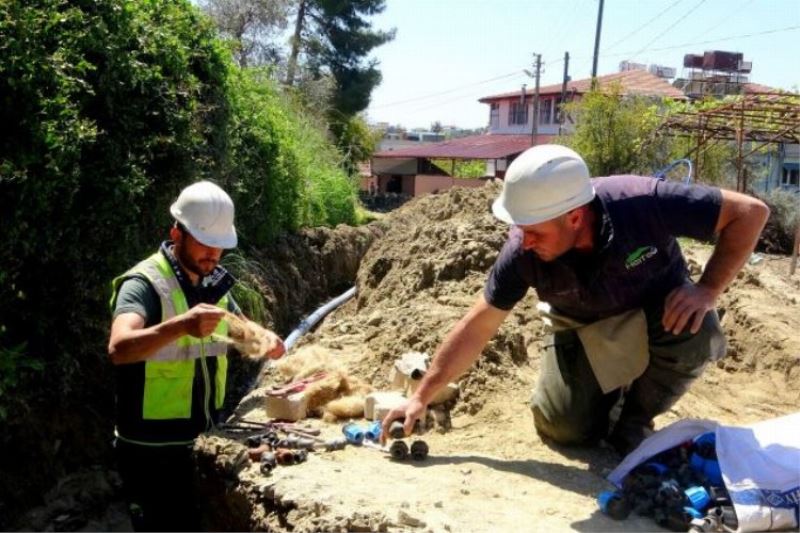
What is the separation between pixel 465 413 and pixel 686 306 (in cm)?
163

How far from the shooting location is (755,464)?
3443mm

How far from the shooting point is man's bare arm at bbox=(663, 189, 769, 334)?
3.66m

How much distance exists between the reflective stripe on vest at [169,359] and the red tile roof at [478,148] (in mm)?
34951

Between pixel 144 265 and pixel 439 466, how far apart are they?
1.73 meters

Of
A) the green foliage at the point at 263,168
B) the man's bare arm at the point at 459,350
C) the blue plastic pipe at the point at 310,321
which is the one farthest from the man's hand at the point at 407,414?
the green foliage at the point at 263,168

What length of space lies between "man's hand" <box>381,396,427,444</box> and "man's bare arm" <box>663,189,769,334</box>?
4.10 feet

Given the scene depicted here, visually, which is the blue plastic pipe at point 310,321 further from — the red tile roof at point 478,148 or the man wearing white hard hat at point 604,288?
the red tile roof at point 478,148

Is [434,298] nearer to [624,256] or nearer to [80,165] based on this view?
[80,165]

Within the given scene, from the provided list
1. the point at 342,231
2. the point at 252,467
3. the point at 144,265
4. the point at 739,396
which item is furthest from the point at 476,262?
the point at 342,231

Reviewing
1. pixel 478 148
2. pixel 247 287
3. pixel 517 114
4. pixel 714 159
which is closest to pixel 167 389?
pixel 247 287

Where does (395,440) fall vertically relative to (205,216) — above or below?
below

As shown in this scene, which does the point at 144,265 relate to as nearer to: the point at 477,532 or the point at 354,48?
the point at 477,532

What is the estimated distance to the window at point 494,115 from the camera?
53594 mm

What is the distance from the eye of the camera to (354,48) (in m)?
34.1
